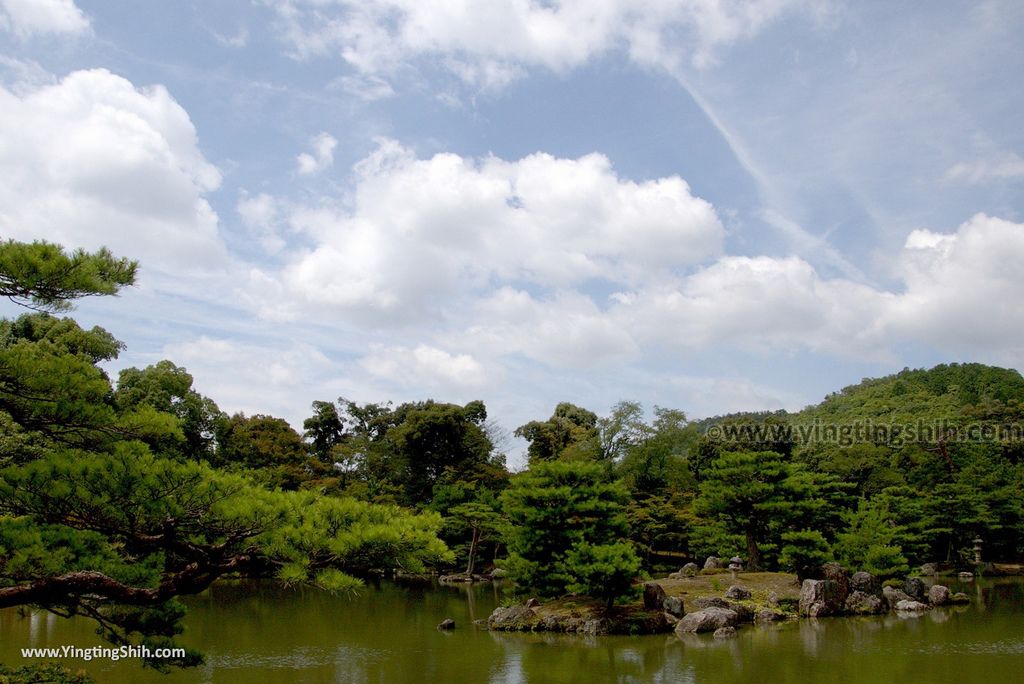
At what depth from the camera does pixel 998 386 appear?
1759 inches

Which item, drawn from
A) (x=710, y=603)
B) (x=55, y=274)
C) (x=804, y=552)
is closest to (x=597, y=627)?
(x=710, y=603)

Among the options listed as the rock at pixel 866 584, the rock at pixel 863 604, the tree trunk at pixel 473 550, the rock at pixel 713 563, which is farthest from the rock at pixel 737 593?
the tree trunk at pixel 473 550

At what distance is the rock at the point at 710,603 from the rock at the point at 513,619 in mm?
4003

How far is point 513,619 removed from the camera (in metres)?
16.4

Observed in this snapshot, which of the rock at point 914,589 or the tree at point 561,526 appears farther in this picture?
the rock at point 914,589

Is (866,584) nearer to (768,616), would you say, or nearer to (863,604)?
(863,604)

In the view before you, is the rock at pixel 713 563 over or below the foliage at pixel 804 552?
below

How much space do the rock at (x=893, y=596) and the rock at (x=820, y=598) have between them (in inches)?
83.3

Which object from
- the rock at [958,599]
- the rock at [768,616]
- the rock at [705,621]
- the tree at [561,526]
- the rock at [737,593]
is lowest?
the rock at [958,599]

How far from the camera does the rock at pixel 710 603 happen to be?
54.9 feet

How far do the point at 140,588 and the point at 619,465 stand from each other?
25636 millimetres

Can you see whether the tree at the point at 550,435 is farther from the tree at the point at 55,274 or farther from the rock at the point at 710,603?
the tree at the point at 55,274

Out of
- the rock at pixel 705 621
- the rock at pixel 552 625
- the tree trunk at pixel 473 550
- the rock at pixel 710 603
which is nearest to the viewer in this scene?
the rock at pixel 705 621

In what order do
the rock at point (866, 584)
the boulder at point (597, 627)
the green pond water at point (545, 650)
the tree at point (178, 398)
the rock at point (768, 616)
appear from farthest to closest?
the tree at point (178, 398), the rock at point (866, 584), the rock at point (768, 616), the boulder at point (597, 627), the green pond water at point (545, 650)
